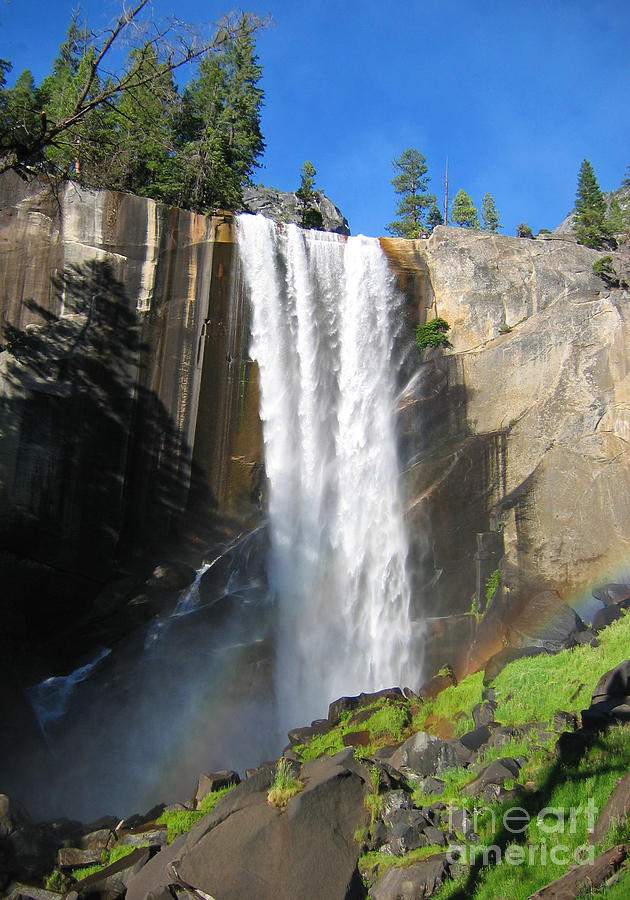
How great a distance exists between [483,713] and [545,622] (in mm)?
3773

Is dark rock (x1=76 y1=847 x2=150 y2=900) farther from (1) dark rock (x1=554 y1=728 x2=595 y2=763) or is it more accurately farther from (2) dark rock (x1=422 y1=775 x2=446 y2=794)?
(1) dark rock (x1=554 y1=728 x2=595 y2=763)

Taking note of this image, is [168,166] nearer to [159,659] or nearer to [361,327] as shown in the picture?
[361,327]

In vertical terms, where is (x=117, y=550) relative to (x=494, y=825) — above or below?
above

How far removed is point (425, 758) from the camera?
10.8 metres

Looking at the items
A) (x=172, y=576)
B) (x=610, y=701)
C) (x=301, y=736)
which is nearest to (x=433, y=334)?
(x=172, y=576)

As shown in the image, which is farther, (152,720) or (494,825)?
(152,720)

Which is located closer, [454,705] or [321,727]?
[454,705]

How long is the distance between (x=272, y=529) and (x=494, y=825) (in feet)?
44.7

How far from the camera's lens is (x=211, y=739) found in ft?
53.6

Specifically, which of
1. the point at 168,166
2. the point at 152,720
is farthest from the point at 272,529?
the point at 168,166

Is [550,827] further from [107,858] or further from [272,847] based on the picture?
[107,858]

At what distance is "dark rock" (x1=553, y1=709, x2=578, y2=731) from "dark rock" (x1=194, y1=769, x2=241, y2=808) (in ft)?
19.3

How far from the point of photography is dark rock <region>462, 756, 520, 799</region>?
347 inches

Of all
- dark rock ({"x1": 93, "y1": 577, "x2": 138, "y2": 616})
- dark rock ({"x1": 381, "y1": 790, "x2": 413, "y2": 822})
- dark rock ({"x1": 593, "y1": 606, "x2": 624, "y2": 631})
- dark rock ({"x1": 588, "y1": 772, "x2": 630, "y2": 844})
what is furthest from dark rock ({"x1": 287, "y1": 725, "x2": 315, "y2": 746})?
dark rock ({"x1": 588, "y1": 772, "x2": 630, "y2": 844})
